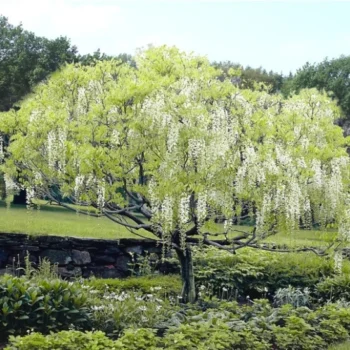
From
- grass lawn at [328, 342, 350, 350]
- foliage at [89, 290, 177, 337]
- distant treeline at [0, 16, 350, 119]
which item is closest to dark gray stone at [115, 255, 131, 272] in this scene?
foliage at [89, 290, 177, 337]

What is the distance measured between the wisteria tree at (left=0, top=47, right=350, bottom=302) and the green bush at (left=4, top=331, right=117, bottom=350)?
2633 mm

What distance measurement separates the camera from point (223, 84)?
8.73 m

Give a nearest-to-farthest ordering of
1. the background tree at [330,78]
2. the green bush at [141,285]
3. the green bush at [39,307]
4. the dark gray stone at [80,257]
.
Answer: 1. the green bush at [39,307]
2. the green bush at [141,285]
3. the dark gray stone at [80,257]
4. the background tree at [330,78]

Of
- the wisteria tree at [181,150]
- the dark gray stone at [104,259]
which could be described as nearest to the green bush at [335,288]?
the wisteria tree at [181,150]

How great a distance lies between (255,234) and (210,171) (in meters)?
1.56

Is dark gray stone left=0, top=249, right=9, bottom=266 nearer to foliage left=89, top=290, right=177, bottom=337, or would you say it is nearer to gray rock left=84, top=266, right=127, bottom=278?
gray rock left=84, top=266, right=127, bottom=278

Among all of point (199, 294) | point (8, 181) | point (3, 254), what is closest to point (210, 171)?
point (199, 294)

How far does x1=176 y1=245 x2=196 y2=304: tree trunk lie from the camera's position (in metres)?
8.91

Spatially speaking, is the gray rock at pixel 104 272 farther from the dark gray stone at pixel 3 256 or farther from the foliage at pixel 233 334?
the foliage at pixel 233 334

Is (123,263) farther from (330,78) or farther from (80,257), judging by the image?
(330,78)

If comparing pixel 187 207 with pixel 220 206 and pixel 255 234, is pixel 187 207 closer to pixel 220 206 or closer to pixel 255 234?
pixel 220 206

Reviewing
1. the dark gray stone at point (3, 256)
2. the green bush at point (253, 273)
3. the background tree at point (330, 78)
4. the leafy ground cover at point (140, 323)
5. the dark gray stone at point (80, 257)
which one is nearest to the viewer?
the leafy ground cover at point (140, 323)

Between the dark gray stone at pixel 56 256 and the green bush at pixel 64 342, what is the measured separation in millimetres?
5744

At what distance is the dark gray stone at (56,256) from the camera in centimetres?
1107
